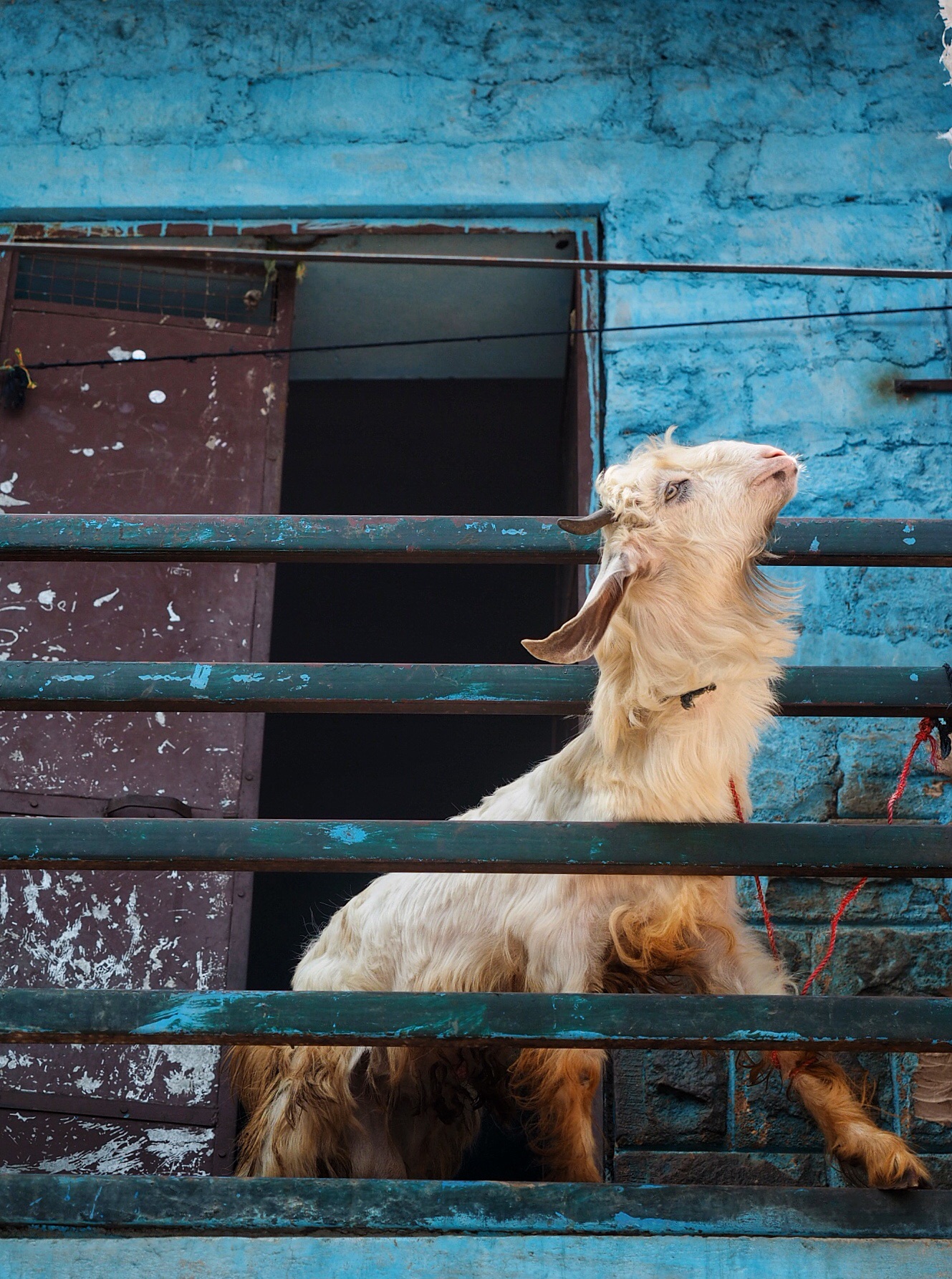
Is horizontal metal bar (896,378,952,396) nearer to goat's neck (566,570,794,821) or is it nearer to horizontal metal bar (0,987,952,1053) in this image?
goat's neck (566,570,794,821)

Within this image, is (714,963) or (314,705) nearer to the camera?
(314,705)

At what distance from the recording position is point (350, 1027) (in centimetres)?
253

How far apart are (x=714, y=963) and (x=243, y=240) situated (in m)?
Result: 3.74

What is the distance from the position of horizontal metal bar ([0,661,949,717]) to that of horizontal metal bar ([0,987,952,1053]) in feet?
2.11

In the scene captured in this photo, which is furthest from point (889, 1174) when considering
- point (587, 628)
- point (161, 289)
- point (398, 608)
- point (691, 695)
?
point (398, 608)

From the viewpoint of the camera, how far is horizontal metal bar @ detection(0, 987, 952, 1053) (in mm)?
2518

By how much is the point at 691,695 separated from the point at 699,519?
48cm

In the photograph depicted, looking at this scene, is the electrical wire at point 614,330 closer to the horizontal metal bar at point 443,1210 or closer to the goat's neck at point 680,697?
the goat's neck at point 680,697

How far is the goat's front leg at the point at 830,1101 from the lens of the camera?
2.89 meters

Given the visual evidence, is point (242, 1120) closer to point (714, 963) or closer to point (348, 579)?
point (714, 963)

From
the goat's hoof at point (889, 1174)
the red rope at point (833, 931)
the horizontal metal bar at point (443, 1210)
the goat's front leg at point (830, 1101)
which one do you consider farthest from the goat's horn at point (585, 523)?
the goat's hoof at point (889, 1174)

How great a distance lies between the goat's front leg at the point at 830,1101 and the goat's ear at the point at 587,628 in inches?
37.7

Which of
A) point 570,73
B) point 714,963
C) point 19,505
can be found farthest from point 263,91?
point 714,963

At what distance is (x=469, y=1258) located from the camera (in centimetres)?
248
